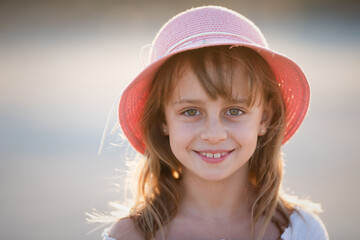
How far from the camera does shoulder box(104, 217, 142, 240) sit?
7.68ft

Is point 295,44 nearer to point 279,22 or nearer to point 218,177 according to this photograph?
point 279,22

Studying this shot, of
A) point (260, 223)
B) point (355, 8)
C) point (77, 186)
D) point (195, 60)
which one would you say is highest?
point (355, 8)

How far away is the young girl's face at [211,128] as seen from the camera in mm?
2285

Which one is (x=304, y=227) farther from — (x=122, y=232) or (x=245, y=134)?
(x=122, y=232)

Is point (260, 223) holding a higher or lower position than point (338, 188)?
higher

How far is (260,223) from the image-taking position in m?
2.45

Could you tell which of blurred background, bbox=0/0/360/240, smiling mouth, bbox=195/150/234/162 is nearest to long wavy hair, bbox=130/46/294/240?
smiling mouth, bbox=195/150/234/162

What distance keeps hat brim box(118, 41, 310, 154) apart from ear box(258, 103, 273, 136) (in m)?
0.08

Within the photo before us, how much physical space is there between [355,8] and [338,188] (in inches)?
244

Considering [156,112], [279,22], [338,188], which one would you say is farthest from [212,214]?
[279,22]

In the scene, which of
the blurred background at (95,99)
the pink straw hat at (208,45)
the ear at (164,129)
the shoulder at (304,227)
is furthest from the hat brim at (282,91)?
the blurred background at (95,99)

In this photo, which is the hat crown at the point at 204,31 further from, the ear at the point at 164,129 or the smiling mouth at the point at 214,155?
the smiling mouth at the point at 214,155

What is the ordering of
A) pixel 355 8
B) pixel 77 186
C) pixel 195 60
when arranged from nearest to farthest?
pixel 195 60 < pixel 77 186 < pixel 355 8

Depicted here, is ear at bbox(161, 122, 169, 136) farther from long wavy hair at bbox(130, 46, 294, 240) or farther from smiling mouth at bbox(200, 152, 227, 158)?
smiling mouth at bbox(200, 152, 227, 158)
